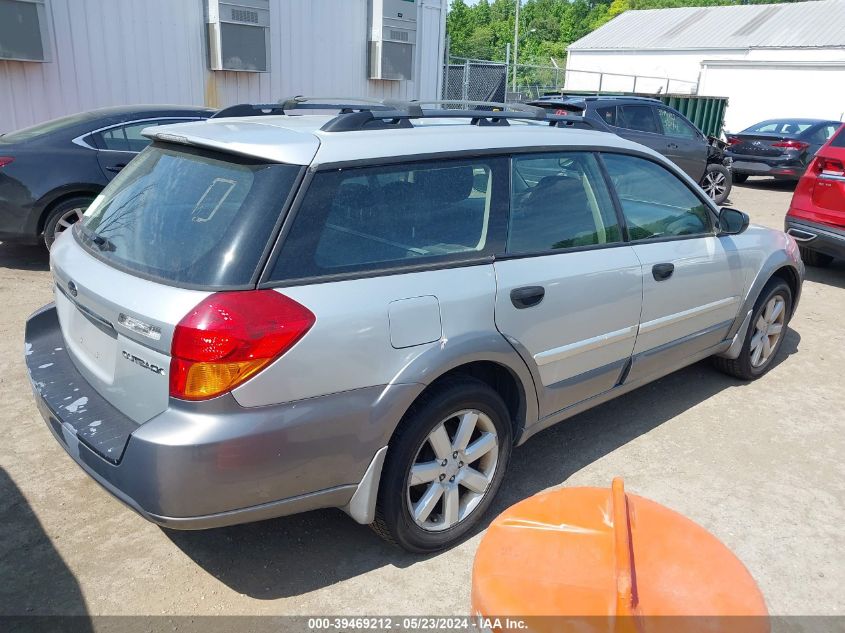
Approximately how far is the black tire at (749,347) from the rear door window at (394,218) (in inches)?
98.9

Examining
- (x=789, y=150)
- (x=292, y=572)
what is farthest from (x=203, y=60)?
(x=789, y=150)

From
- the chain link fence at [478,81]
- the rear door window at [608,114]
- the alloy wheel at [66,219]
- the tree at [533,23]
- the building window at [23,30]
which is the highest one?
the tree at [533,23]

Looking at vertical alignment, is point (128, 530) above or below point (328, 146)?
below

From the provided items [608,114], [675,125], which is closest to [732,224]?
[608,114]

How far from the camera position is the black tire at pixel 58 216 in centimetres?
643

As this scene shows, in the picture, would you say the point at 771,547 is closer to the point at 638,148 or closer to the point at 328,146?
the point at 638,148

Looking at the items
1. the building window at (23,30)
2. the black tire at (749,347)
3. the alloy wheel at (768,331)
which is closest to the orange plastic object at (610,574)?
the black tire at (749,347)

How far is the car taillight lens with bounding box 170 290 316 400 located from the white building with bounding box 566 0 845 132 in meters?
19.6

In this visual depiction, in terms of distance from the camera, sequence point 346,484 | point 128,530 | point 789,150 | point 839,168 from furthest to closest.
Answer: point 789,150 → point 839,168 → point 128,530 → point 346,484

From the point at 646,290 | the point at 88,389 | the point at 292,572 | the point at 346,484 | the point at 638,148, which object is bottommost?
the point at 292,572

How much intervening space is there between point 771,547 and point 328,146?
8.43 feet

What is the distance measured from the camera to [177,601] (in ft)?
8.77

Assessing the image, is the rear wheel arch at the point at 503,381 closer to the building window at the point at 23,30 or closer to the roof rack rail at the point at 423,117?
the roof rack rail at the point at 423,117

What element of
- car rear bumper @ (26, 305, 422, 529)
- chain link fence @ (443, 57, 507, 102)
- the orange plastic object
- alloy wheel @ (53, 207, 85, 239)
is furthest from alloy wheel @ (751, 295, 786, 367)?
chain link fence @ (443, 57, 507, 102)
